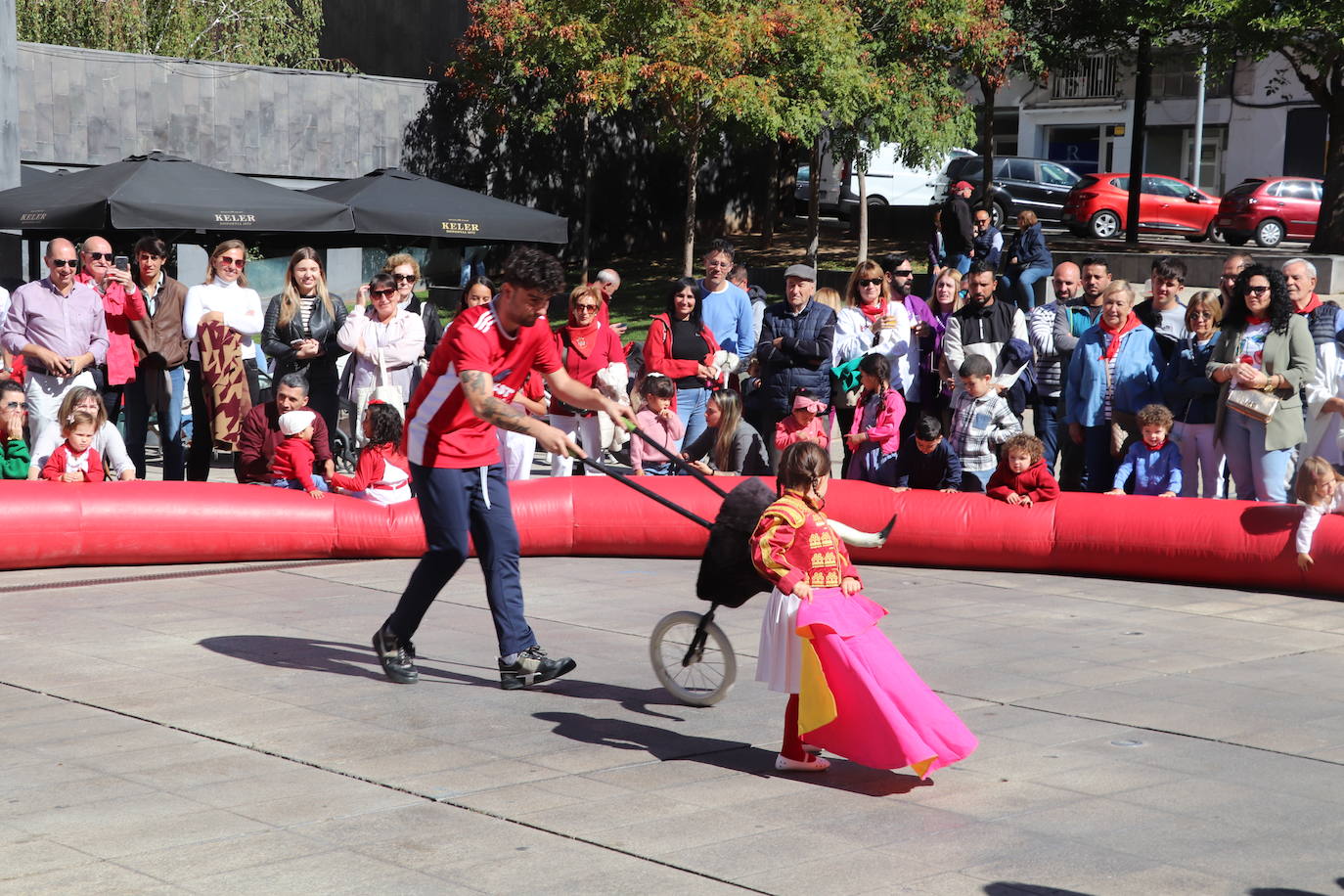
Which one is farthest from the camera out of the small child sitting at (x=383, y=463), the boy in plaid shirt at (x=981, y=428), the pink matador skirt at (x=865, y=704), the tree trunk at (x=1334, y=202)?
the tree trunk at (x=1334, y=202)

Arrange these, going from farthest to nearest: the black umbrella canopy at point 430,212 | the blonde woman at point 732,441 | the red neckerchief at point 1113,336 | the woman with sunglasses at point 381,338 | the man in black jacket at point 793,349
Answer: the black umbrella canopy at point 430,212 → the woman with sunglasses at point 381,338 → the man in black jacket at point 793,349 → the blonde woman at point 732,441 → the red neckerchief at point 1113,336

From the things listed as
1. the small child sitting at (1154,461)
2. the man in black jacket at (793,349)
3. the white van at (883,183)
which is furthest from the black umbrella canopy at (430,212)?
the white van at (883,183)

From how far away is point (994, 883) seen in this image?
4668 mm

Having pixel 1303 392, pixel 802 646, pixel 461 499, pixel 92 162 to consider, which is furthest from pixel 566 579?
pixel 92 162

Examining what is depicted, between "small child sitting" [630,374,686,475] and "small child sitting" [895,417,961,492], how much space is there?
1955 millimetres

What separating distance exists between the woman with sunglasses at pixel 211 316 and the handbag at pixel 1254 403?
7.03m

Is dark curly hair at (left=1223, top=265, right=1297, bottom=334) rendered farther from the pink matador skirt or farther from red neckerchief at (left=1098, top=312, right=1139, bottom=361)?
the pink matador skirt

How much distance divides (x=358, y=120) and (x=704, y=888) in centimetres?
2564

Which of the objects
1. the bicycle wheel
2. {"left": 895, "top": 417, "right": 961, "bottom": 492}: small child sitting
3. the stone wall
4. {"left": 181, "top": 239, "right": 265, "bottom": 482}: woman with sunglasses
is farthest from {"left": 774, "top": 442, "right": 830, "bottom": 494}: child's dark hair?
the stone wall

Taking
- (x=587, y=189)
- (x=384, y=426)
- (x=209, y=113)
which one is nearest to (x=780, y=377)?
(x=384, y=426)

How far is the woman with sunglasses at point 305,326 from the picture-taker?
12211mm

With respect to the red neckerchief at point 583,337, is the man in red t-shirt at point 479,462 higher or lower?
lower

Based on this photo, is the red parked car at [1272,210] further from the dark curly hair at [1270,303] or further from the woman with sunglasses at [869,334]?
the dark curly hair at [1270,303]

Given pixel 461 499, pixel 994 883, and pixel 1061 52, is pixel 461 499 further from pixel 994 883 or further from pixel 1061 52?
pixel 1061 52
